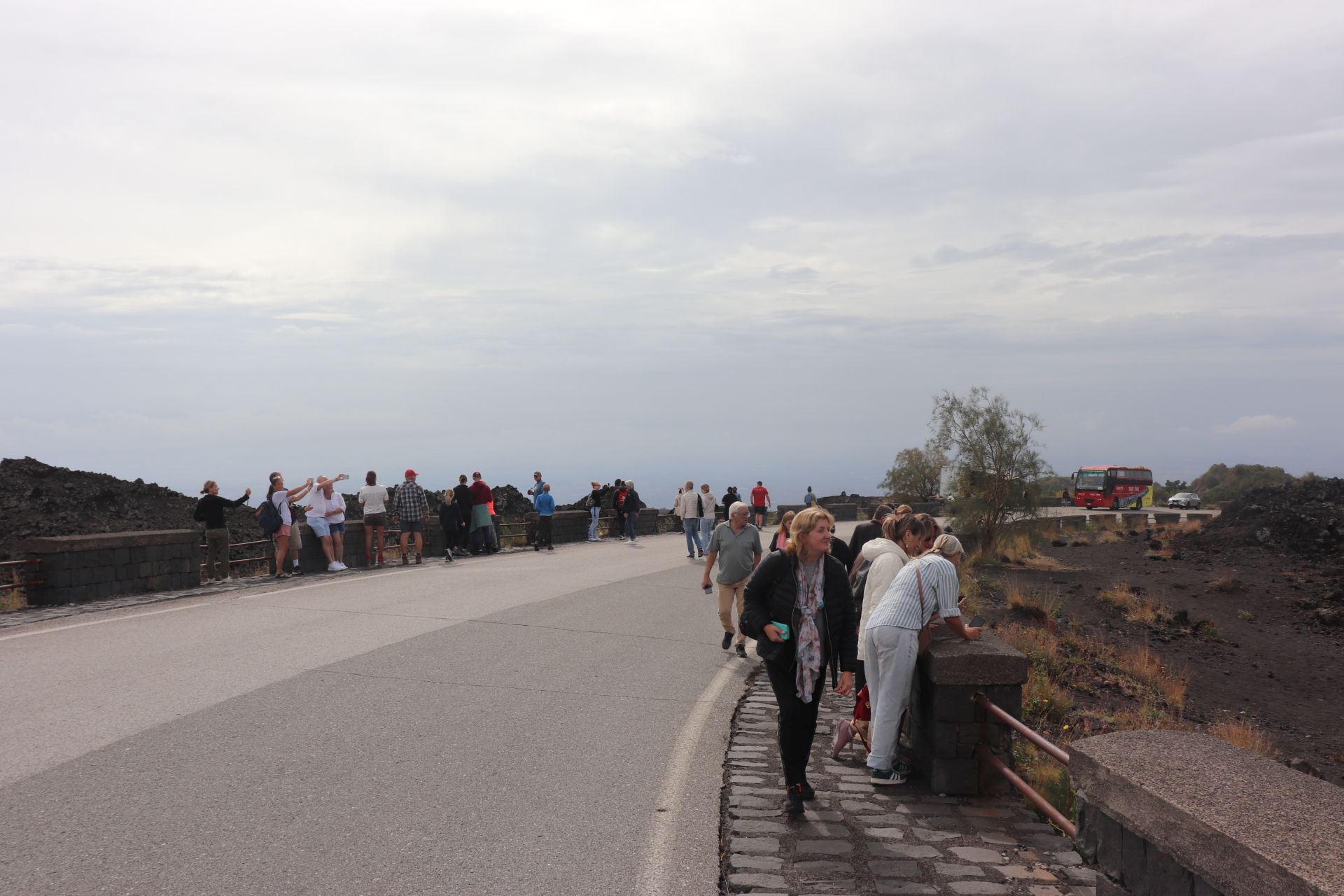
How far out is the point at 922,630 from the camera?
671cm

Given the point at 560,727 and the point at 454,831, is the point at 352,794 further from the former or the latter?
the point at 560,727

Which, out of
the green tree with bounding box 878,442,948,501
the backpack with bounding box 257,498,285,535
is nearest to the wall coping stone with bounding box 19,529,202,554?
the backpack with bounding box 257,498,285,535

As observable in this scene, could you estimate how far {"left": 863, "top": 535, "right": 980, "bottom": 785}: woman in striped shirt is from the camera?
6.59 meters

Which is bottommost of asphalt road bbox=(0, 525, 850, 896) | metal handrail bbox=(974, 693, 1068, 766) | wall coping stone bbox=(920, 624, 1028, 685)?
asphalt road bbox=(0, 525, 850, 896)

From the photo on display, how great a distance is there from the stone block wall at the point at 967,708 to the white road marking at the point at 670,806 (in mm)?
1660

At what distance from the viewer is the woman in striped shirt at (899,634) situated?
6.59 metres

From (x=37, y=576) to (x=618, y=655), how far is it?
339 inches

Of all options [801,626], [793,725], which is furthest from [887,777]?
[801,626]

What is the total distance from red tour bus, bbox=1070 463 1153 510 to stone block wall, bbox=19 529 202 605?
64447mm

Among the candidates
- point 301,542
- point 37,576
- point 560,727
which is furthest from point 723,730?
point 301,542

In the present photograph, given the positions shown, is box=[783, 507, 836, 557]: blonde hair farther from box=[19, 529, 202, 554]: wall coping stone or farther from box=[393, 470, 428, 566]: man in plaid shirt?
box=[393, 470, 428, 566]: man in plaid shirt

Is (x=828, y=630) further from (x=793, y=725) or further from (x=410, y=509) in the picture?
(x=410, y=509)

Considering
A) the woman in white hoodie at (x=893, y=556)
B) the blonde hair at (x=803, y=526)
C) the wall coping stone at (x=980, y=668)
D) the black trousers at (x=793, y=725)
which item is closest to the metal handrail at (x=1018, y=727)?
the wall coping stone at (x=980, y=668)

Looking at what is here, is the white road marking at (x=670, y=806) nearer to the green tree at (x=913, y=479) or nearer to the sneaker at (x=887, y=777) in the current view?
the sneaker at (x=887, y=777)
